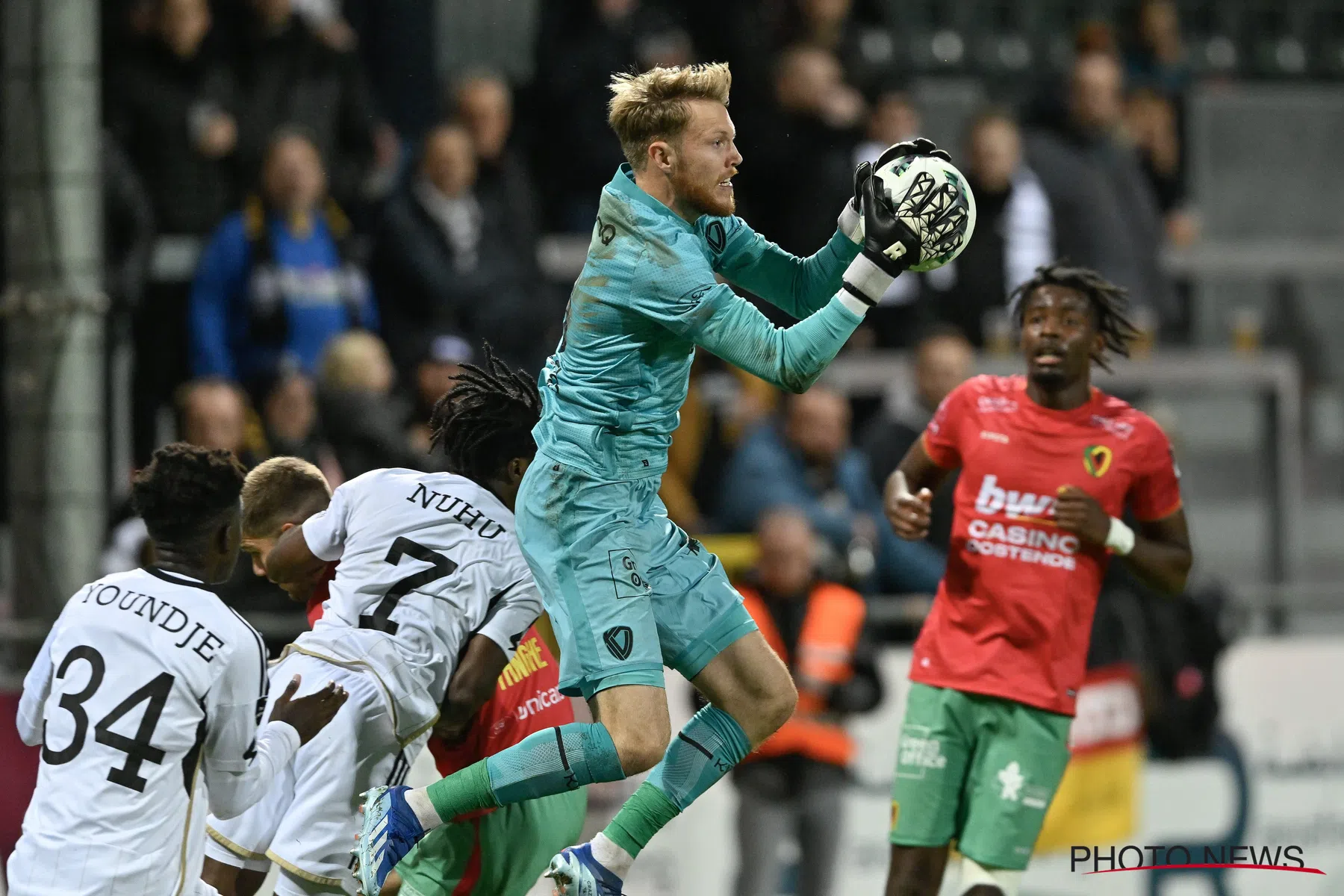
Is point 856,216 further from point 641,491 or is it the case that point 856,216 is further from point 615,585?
point 615,585

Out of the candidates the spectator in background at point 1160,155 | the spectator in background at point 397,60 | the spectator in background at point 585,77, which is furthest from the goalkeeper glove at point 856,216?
the spectator in background at point 1160,155

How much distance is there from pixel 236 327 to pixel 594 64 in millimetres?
2402

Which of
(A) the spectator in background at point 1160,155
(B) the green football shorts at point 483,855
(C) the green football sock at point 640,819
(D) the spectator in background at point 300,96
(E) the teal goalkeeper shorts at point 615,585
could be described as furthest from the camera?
(A) the spectator in background at point 1160,155

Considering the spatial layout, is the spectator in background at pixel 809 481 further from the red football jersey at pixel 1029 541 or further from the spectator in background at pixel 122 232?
the spectator in background at pixel 122 232

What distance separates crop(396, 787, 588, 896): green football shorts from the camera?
18.9 feet

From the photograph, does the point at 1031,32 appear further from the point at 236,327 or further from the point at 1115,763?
the point at 236,327

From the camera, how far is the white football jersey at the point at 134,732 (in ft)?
15.8

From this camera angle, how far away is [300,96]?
948cm

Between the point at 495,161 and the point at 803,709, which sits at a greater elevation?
the point at 495,161

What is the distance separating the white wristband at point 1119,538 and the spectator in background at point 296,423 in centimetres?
343

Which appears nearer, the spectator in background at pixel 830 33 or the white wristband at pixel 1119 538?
the white wristband at pixel 1119 538

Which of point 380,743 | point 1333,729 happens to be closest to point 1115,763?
point 1333,729

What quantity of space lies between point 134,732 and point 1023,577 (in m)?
2.76

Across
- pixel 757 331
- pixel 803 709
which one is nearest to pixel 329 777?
pixel 757 331
